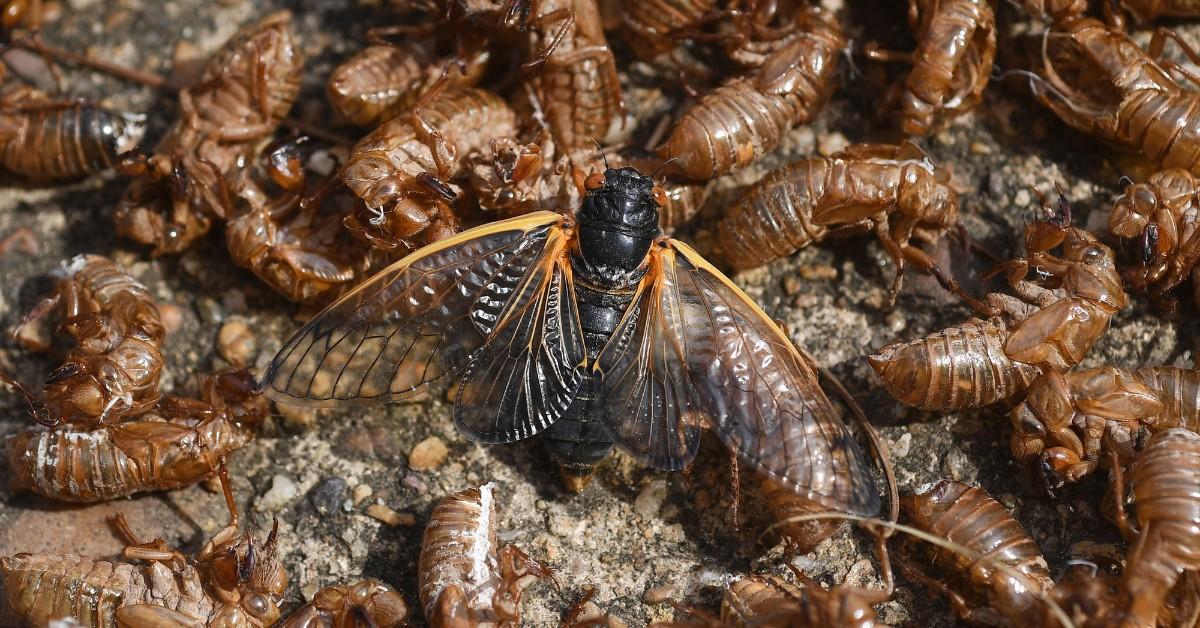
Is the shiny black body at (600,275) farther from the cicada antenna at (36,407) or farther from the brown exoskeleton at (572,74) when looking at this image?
the cicada antenna at (36,407)

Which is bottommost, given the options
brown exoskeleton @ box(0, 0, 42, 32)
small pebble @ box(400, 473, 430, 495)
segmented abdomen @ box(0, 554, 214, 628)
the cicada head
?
segmented abdomen @ box(0, 554, 214, 628)

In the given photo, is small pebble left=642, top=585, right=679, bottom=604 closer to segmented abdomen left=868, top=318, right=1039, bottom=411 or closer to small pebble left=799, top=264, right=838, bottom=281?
segmented abdomen left=868, top=318, right=1039, bottom=411

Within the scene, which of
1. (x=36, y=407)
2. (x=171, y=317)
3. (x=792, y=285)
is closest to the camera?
(x=36, y=407)

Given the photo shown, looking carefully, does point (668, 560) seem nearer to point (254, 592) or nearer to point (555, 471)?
point (555, 471)

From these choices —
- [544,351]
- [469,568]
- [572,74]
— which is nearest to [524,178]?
[572,74]

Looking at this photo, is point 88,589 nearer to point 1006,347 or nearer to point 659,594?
point 659,594

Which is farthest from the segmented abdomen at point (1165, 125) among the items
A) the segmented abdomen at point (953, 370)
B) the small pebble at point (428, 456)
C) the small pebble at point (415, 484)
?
the small pebble at point (415, 484)

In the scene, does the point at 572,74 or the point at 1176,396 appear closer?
the point at 1176,396

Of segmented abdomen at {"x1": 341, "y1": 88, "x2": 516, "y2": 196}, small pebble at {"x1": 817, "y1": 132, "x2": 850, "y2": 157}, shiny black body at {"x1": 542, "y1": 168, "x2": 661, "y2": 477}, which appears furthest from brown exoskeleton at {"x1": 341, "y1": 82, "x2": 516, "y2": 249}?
small pebble at {"x1": 817, "y1": 132, "x2": 850, "y2": 157}
